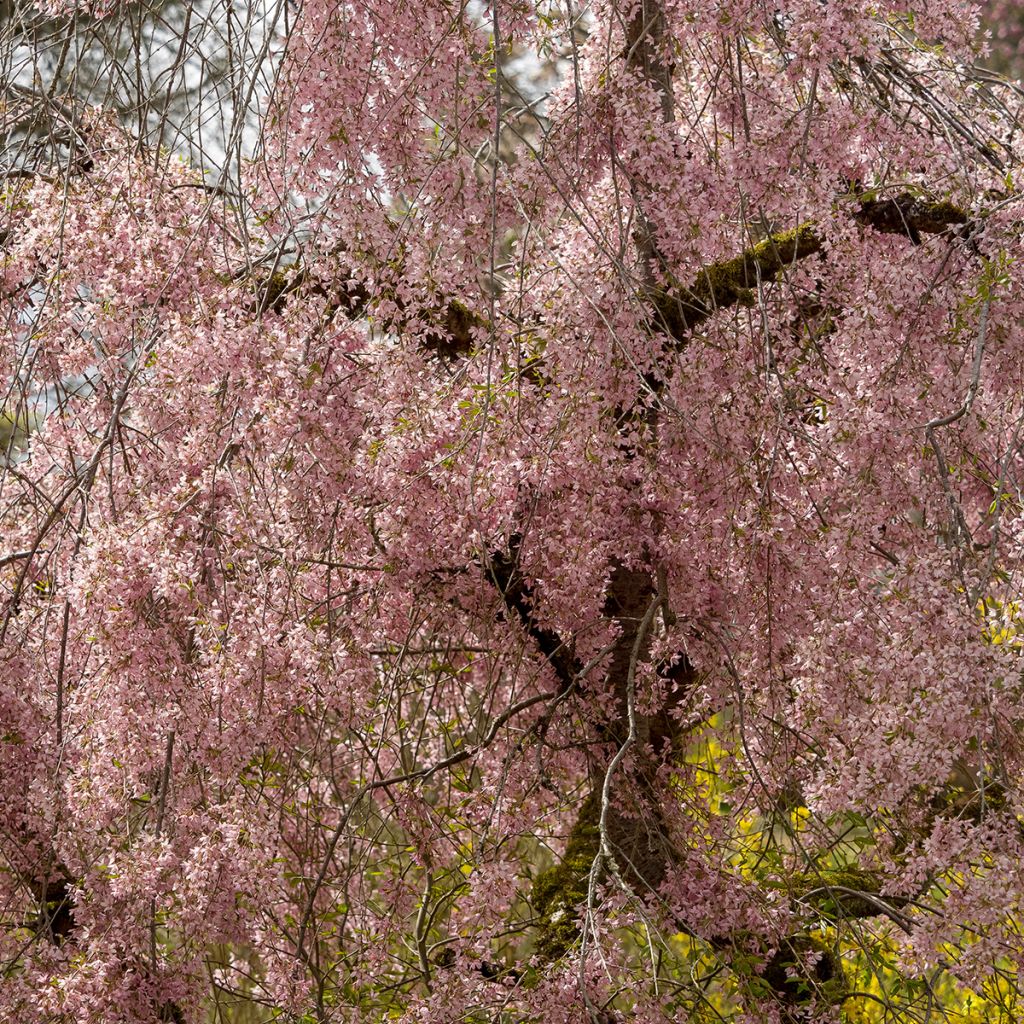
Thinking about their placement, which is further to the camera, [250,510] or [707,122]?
[707,122]

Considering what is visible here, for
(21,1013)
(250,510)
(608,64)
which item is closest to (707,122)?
(608,64)

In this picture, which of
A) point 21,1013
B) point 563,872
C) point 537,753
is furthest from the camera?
point 563,872

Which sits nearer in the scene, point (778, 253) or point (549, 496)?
point (549, 496)

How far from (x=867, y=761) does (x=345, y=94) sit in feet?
5.81

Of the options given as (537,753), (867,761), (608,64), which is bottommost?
(867,761)

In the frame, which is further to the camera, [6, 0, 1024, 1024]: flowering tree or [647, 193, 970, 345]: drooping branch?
[647, 193, 970, 345]: drooping branch

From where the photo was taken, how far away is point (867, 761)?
2803mm

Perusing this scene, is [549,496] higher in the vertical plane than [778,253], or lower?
lower

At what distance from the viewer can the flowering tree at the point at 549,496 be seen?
3.10 m

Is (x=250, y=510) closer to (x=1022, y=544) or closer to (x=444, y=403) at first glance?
(x=444, y=403)

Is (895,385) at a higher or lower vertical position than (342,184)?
lower

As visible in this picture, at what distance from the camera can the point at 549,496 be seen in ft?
12.0

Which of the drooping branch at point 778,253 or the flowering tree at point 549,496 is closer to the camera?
the flowering tree at point 549,496

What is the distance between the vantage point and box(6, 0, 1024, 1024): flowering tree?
10.2ft
